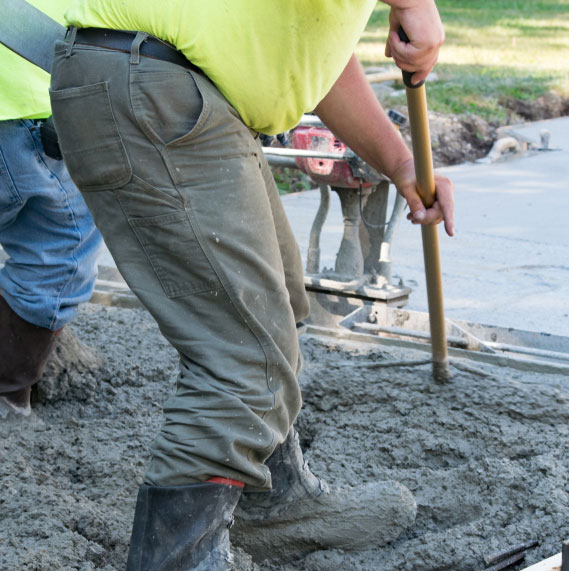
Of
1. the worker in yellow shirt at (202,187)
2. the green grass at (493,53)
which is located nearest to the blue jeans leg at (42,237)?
the worker in yellow shirt at (202,187)

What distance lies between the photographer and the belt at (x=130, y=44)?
5.86 feet

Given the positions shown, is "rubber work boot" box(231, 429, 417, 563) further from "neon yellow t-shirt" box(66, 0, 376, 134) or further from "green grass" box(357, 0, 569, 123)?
"green grass" box(357, 0, 569, 123)

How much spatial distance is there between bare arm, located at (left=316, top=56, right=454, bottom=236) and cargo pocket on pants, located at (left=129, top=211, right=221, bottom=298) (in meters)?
0.73

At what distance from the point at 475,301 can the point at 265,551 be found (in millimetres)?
2813

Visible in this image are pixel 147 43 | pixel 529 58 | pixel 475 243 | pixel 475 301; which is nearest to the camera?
pixel 147 43

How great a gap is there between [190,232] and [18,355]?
1.29m

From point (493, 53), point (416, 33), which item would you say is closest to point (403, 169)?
point (416, 33)

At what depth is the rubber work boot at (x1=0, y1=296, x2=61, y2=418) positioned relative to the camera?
9.36 feet

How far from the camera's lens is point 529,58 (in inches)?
541

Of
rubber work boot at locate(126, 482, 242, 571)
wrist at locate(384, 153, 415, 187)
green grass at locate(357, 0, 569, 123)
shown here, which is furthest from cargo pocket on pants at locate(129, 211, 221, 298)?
green grass at locate(357, 0, 569, 123)

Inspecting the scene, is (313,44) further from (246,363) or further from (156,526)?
(156,526)

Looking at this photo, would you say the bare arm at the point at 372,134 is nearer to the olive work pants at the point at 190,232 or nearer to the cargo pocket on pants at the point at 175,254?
the olive work pants at the point at 190,232

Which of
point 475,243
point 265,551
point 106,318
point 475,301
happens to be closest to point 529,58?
point 475,243

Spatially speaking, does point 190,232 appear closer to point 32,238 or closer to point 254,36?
point 254,36
